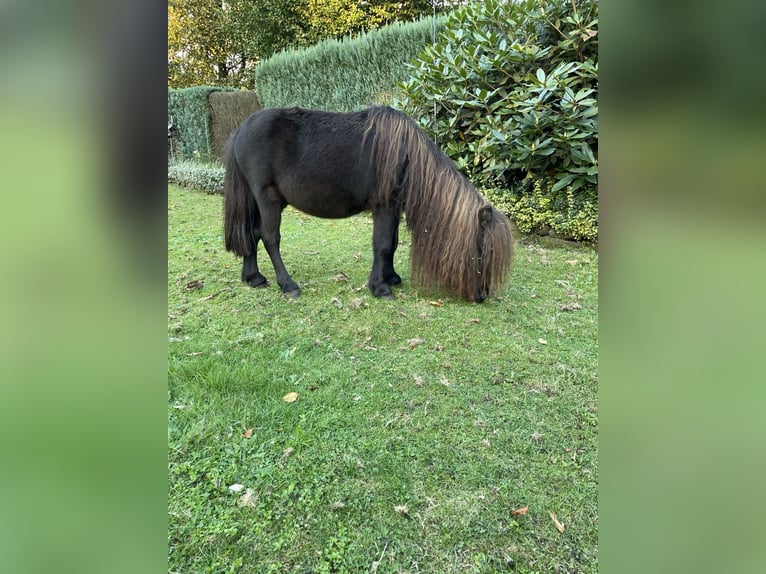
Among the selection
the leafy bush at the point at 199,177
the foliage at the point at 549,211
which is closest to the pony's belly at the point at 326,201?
the foliage at the point at 549,211

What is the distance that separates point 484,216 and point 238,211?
240 cm

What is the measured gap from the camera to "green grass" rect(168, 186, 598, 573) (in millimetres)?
1491

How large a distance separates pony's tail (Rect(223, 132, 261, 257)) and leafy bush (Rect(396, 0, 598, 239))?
11.5 feet

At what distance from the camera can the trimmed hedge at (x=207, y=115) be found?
1263 centimetres

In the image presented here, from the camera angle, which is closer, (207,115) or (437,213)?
(437,213)

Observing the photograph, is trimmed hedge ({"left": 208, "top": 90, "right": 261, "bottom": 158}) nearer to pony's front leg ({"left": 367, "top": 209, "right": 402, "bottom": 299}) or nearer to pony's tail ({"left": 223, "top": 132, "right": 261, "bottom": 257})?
pony's tail ({"left": 223, "top": 132, "right": 261, "bottom": 257})

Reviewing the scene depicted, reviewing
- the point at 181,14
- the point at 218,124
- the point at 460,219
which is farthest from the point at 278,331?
the point at 181,14

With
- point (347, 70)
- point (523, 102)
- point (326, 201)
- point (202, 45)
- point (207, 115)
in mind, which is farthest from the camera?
point (202, 45)

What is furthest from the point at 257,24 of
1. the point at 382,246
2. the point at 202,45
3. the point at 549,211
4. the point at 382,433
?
the point at 382,433

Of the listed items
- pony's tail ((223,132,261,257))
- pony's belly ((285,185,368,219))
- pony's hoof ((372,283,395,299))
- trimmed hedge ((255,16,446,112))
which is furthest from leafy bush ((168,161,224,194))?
pony's hoof ((372,283,395,299))

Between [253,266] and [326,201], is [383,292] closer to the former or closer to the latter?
[326,201]

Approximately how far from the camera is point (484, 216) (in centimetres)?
364

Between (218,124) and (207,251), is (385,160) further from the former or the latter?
(218,124)

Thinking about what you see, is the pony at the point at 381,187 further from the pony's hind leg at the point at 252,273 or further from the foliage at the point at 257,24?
the foliage at the point at 257,24
